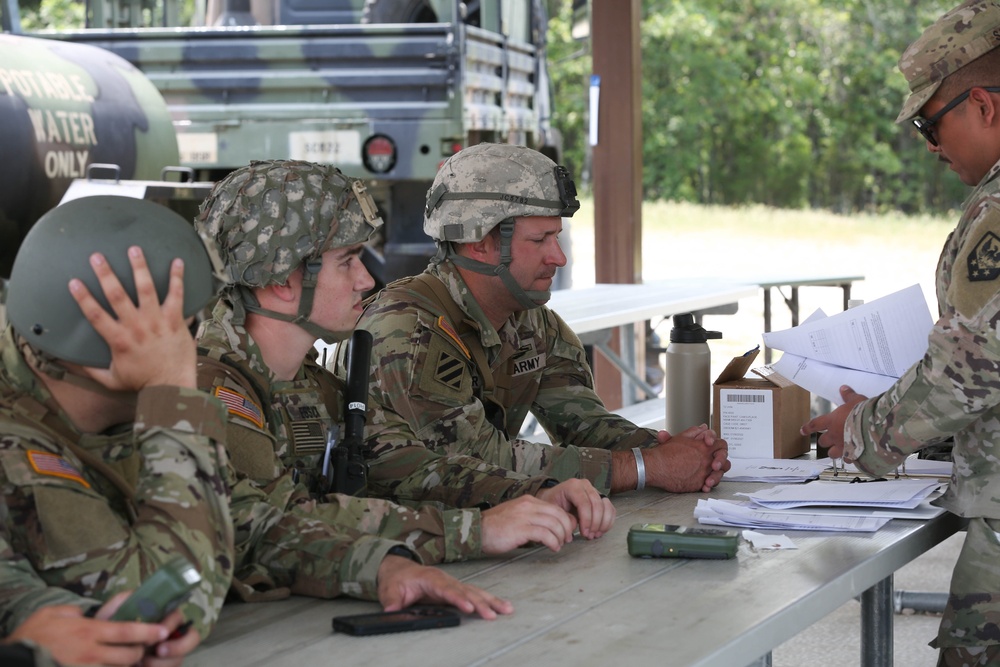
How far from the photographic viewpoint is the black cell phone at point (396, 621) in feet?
5.73

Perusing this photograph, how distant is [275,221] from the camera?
86.8 inches

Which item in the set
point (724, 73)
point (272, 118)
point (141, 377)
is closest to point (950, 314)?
point (141, 377)

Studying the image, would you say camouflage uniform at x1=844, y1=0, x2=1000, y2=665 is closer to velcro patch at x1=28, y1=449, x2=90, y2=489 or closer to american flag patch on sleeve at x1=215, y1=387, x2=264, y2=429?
american flag patch on sleeve at x1=215, y1=387, x2=264, y2=429

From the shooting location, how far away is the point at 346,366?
2465 mm

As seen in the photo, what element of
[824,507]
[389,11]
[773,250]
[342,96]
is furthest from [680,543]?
[773,250]

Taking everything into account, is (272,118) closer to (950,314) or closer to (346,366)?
(346,366)

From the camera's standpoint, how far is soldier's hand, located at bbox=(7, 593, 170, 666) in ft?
4.62

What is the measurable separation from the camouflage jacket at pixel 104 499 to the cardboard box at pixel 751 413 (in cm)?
157

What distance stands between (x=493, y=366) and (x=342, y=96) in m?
4.81

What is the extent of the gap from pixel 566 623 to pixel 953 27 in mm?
1328

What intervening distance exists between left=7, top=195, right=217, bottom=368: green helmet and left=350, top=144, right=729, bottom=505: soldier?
0.91 meters

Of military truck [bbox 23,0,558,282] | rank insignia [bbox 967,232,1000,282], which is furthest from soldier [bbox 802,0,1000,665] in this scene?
military truck [bbox 23,0,558,282]

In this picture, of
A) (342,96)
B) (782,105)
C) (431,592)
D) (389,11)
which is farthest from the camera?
(782,105)

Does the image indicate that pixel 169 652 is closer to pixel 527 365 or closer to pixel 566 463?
pixel 566 463
